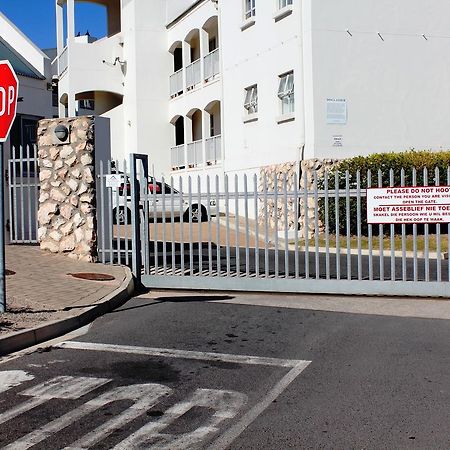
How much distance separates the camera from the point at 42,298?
8.95 metres

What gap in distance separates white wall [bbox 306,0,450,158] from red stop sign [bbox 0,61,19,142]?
11709 mm

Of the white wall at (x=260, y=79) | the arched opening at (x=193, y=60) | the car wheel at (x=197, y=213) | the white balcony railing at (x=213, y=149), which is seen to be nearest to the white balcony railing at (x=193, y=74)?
the arched opening at (x=193, y=60)

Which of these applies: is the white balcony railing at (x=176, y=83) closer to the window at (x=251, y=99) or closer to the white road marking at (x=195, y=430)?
the window at (x=251, y=99)

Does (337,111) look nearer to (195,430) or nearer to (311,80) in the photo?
(311,80)

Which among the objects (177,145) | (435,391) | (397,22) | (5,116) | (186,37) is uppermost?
(186,37)

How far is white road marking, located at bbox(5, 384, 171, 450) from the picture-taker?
4414 mm

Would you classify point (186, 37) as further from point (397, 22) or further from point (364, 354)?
point (364, 354)

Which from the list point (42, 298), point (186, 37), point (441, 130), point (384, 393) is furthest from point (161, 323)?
point (186, 37)

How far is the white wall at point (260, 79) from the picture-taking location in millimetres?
19328

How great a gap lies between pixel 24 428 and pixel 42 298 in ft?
14.6

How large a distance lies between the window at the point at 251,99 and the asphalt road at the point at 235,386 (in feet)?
47.4

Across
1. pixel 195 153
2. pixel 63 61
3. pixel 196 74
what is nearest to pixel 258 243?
pixel 195 153

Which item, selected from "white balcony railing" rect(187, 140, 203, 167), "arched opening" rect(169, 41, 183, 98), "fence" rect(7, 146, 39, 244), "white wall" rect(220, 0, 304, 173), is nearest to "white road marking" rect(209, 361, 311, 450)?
"fence" rect(7, 146, 39, 244)

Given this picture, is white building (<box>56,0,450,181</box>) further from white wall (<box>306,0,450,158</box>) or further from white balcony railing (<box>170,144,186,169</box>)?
white balcony railing (<box>170,144,186,169</box>)
